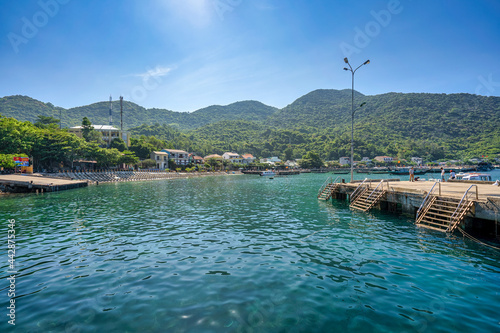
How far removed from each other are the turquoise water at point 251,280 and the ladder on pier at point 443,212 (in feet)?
2.79

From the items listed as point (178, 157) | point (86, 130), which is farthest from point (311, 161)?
point (86, 130)

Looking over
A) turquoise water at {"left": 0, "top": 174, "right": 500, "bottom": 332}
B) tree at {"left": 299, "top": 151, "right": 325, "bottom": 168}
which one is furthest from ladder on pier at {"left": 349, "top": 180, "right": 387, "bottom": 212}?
tree at {"left": 299, "top": 151, "right": 325, "bottom": 168}

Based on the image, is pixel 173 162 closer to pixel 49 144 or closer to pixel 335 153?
pixel 49 144

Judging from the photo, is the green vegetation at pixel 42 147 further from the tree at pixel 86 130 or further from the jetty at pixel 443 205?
the jetty at pixel 443 205

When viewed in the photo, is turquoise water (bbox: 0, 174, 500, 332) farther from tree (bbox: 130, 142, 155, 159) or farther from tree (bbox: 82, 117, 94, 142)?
tree (bbox: 130, 142, 155, 159)

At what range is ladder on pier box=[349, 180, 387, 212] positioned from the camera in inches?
878

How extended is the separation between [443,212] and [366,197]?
8.03 m

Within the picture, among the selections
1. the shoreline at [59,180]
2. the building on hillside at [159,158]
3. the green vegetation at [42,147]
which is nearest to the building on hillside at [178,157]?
the building on hillside at [159,158]

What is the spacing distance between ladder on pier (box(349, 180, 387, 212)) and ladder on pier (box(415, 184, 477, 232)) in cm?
457

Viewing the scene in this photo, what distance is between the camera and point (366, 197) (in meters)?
24.3

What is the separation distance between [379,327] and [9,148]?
69624 mm

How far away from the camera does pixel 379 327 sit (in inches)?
239

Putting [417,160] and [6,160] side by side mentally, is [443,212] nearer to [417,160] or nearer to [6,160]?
[6,160]
